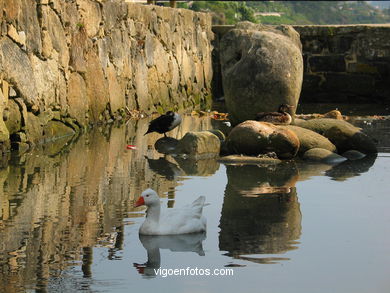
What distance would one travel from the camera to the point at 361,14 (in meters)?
78.2

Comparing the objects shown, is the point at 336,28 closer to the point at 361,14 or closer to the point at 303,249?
the point at 303,249

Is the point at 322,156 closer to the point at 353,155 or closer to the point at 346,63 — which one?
the point at 353,155

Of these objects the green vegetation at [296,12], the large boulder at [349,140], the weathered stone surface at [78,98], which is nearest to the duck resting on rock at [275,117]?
the large boulder at [349,140]

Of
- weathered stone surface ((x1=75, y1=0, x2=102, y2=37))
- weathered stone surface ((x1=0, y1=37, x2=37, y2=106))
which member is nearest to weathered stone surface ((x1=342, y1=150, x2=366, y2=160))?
weathered stone surface ((x1=0, y1=37, x2=37, y2=106))

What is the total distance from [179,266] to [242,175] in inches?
155

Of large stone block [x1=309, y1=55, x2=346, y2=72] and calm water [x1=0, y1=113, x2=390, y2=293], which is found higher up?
calm water [x1=0, y1=113, x2=390, y2=293]

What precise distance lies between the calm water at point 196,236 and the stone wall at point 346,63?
940cm

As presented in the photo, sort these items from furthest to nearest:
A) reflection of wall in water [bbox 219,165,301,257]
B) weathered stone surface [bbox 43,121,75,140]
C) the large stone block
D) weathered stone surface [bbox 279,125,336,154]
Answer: the large stone block
weathered stone surface [bbox 43,121,75,140]
weathered stone surface [bbox 279,125,336,154]
reflection of wall in water [bbox 219,165,301,257]

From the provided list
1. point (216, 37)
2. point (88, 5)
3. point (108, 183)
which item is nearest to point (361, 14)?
point (216, 37)

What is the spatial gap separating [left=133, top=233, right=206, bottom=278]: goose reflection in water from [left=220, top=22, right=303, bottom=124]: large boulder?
6.66 metres

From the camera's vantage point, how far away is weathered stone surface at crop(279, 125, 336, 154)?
11891 millimetres

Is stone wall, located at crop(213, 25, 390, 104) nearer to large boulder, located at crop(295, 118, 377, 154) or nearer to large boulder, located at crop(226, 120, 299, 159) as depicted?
large boulder, located at crop(295, 118, 377, 154)

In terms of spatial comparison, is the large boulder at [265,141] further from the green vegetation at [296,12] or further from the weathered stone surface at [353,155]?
the green vegetation at [296,12]

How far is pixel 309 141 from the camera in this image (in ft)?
39.1
